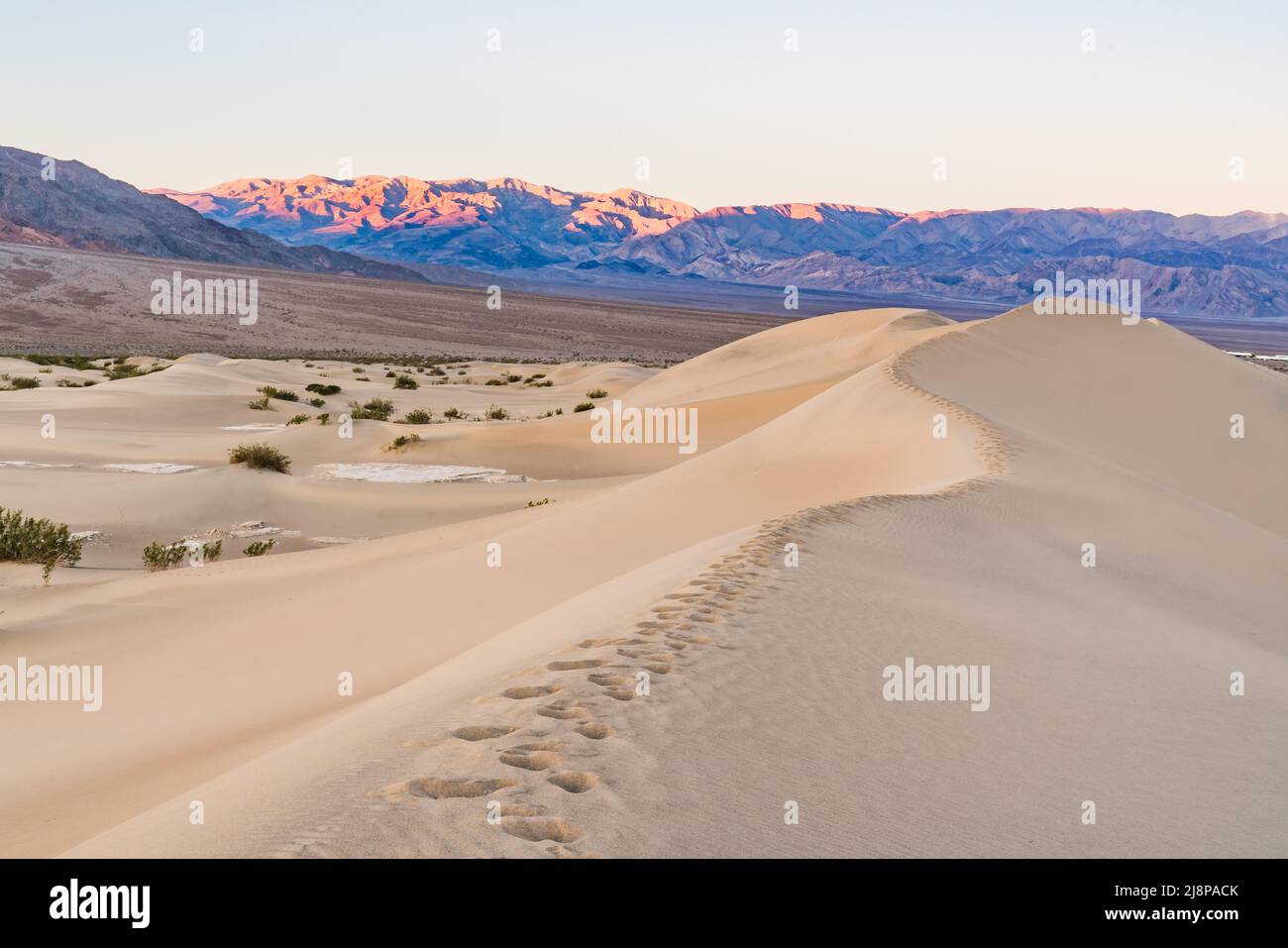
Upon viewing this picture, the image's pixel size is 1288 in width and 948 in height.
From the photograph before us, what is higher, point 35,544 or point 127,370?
point 127,370

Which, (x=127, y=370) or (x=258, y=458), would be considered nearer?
(x=258, y=458)

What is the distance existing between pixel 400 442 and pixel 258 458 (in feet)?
12.0

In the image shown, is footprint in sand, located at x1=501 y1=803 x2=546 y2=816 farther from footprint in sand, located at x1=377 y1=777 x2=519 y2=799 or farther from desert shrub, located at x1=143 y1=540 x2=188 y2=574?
desert shrub, located at x1=143 y1=540 x2=188 y2=574

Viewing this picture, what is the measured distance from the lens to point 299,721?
6035mm

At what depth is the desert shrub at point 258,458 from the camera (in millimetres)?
17484

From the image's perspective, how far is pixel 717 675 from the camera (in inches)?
186

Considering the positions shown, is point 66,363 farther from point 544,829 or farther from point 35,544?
point 544,829

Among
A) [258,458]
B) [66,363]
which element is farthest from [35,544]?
[66,363]

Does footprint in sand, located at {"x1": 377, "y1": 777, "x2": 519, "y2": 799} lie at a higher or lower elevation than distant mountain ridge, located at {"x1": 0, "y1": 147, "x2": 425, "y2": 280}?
lower

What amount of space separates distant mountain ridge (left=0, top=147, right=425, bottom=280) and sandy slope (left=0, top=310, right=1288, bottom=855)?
442ft

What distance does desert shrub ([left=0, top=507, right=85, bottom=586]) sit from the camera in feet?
36.9

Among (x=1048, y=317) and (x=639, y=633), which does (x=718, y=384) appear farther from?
(x=639, y=633)

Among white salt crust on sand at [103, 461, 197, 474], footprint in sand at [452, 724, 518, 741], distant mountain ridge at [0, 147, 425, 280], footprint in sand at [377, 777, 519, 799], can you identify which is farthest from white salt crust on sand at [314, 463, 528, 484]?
distant mountain ridge at [0, 147, 425, 280]

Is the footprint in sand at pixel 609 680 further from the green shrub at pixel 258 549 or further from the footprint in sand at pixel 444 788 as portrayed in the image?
the green shrub at pixel 258 549
